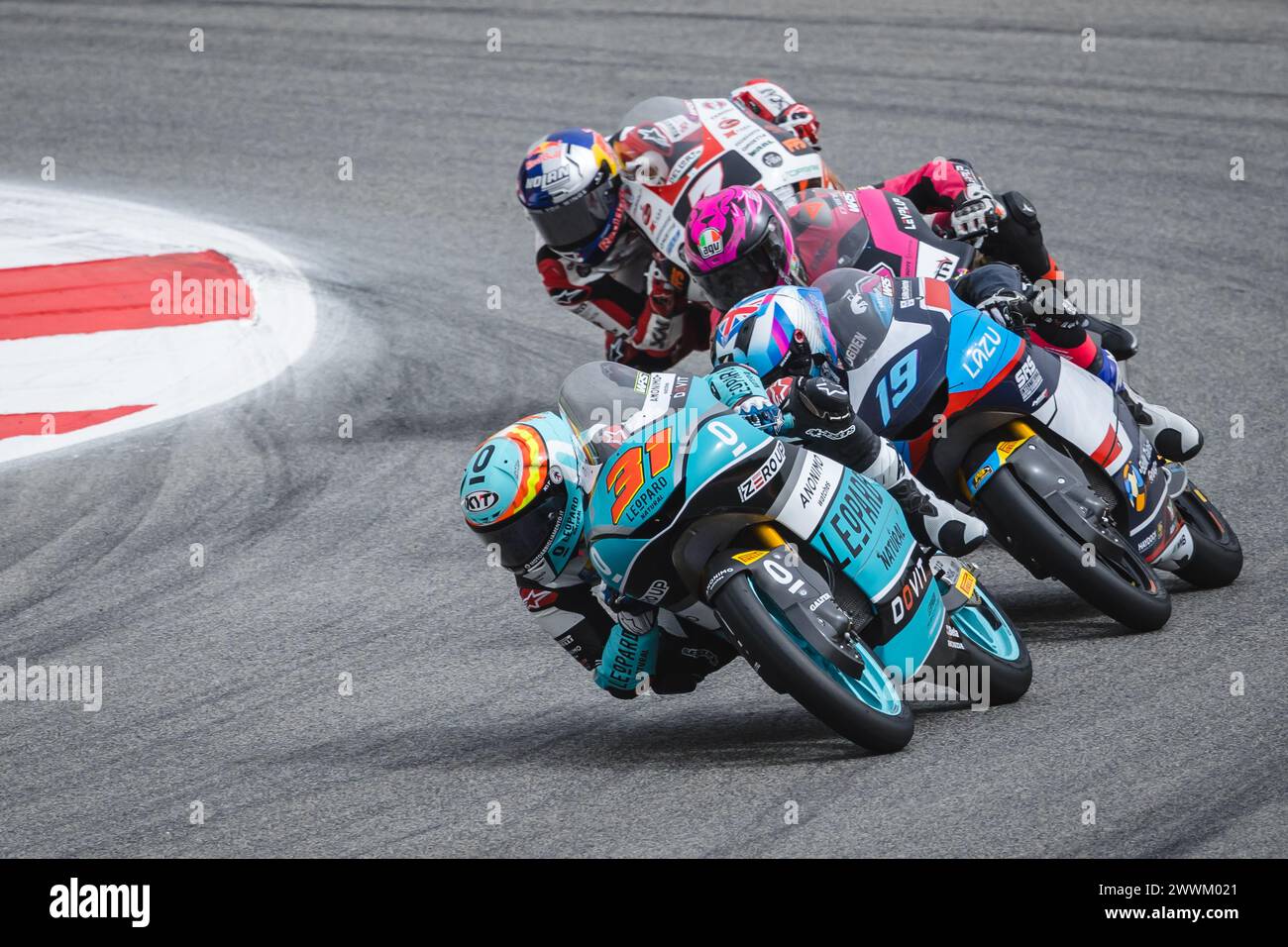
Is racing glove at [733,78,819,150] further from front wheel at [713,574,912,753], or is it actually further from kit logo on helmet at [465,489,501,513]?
front wheel at [713,574,912,753]

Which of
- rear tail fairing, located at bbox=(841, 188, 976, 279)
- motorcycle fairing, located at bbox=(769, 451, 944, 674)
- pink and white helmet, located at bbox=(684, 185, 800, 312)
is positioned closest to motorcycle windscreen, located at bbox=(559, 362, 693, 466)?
motorcycle fairing, located at bbox=(769, 451, 944, 674)

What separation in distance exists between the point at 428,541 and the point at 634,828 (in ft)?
10.5

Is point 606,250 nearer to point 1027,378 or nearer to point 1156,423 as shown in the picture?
point 1027,378

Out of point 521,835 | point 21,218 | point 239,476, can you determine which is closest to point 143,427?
point 239,476

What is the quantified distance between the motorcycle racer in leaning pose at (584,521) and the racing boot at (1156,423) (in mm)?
1382

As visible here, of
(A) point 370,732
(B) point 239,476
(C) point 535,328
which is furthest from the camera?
(C) point 535,328

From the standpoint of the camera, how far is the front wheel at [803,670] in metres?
5.12

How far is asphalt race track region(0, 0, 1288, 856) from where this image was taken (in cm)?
540

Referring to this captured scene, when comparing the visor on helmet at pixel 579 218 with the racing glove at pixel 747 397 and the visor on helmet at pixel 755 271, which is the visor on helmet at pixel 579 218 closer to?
the visor on helmet at pixel 755 271

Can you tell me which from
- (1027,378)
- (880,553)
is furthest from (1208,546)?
Result: (880,553)

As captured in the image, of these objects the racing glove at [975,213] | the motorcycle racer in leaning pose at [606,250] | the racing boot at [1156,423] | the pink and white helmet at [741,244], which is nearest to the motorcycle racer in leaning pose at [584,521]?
the pink and white helmet at [741,244]

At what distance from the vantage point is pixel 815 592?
5258 millimetres

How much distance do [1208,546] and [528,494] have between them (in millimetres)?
2979
